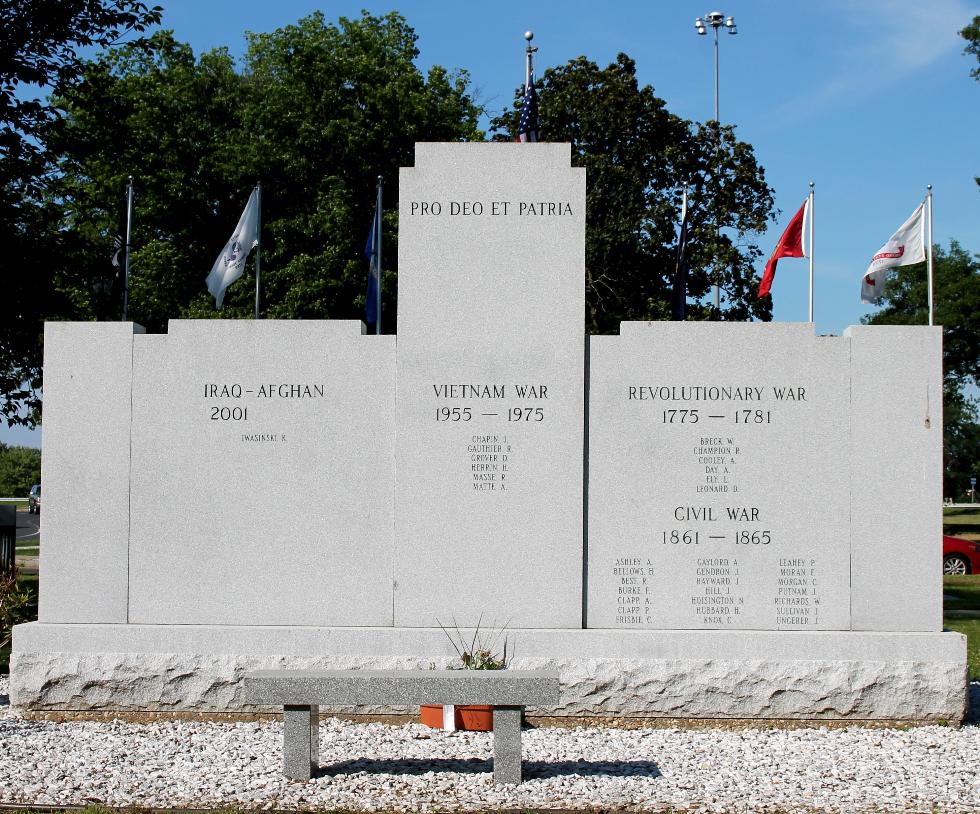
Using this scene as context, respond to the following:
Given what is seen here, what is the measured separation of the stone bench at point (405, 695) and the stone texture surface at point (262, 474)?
198 cm

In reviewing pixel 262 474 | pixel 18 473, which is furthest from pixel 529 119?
pixel 18 473

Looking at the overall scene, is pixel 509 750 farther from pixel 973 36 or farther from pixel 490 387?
pixel 973 36

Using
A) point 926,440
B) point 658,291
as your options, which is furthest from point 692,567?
point 658,291

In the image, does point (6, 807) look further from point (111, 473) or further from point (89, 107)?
point (89, 107)

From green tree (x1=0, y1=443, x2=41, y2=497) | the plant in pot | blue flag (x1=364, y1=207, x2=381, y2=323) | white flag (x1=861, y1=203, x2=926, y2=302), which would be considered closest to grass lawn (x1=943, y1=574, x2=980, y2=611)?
white flag (x1=861, y1=203, x2=926, y2=302)

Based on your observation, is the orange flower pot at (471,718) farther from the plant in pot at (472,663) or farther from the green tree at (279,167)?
the green tree at (279,167)

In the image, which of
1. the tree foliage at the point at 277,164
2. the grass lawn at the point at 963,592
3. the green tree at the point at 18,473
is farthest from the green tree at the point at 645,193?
the green tree at the point at 18,473

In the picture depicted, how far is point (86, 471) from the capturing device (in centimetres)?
907

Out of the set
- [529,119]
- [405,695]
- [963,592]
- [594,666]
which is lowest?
[963,592]

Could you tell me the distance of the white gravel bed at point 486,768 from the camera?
6.49m

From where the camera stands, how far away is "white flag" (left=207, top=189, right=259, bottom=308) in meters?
14.4

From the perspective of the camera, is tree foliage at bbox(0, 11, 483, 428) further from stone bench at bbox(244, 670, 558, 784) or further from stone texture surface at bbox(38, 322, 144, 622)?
stone bench at bbox(244, 670, 558, 784)

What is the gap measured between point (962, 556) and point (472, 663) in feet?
67.2

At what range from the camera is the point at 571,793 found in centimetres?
664
